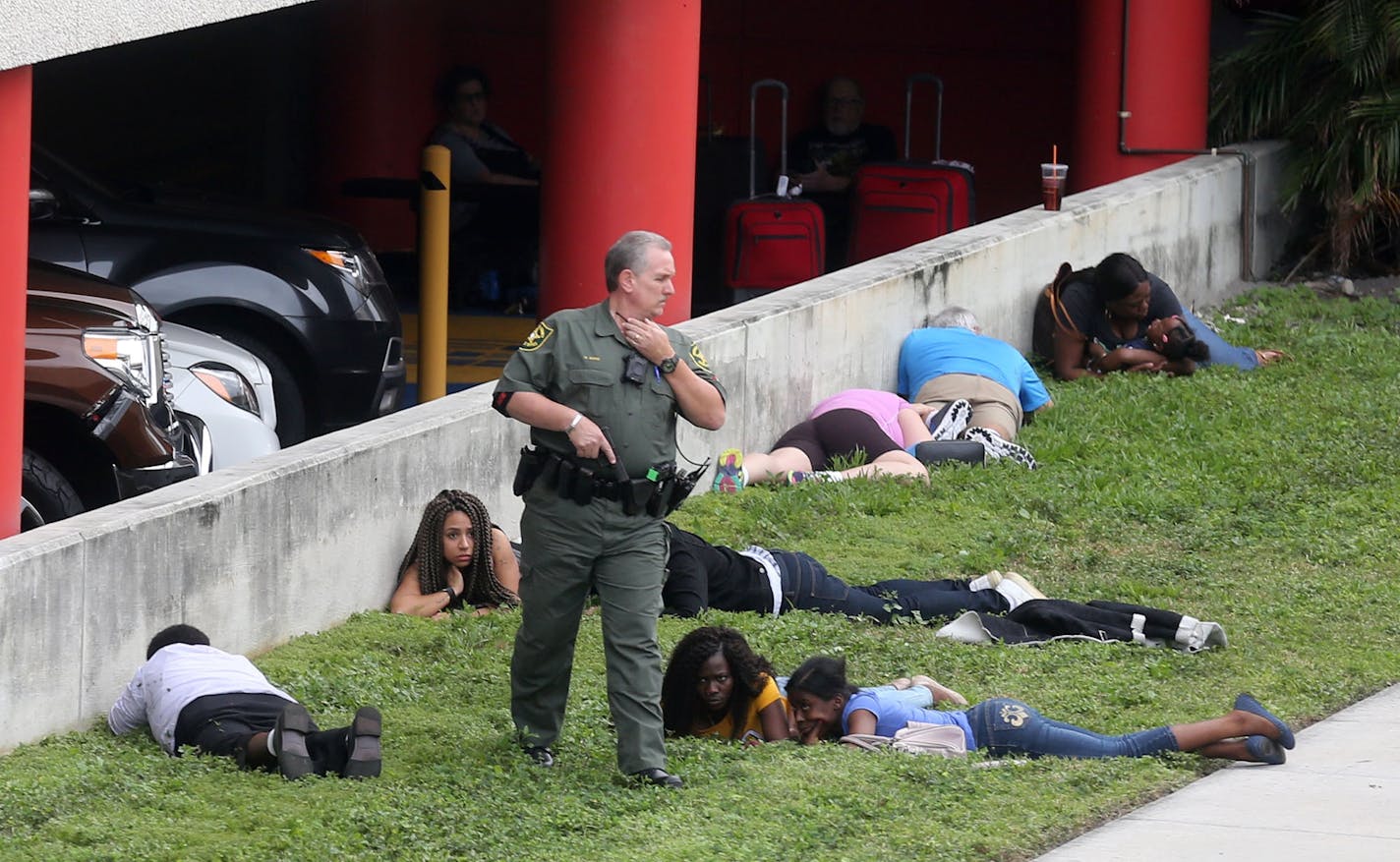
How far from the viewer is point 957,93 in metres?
18.8

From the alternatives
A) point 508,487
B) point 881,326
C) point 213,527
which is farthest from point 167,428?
point 881,326

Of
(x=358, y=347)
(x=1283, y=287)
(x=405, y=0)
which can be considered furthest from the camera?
(x=405, y=0)

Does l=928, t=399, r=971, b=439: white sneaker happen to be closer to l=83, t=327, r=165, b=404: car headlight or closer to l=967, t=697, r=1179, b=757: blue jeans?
l=967, t=697, r=1179, b=757: blue jeans

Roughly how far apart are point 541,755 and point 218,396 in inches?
126

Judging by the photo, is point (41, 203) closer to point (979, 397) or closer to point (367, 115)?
point (979, 397)

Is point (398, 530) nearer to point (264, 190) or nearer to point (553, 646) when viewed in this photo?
point (553, 646)

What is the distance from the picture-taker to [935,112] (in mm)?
18641

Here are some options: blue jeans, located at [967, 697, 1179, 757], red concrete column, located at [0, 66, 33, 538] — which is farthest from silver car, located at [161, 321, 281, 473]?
blue jeans, located at [967, 697, 1179, 757]

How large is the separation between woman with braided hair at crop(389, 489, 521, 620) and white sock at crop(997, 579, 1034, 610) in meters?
1.97

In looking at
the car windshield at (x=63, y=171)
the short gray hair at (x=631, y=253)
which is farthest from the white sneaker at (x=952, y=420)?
the short gray hair at (x=631, y=253)

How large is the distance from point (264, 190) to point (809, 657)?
1118 centimetres

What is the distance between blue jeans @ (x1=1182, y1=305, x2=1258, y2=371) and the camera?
12711 millimetres

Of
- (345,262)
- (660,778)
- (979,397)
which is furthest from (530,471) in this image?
(979,397)

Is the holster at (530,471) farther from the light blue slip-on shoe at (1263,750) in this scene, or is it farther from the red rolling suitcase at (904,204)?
the red rolling suitcase at (904,204)
